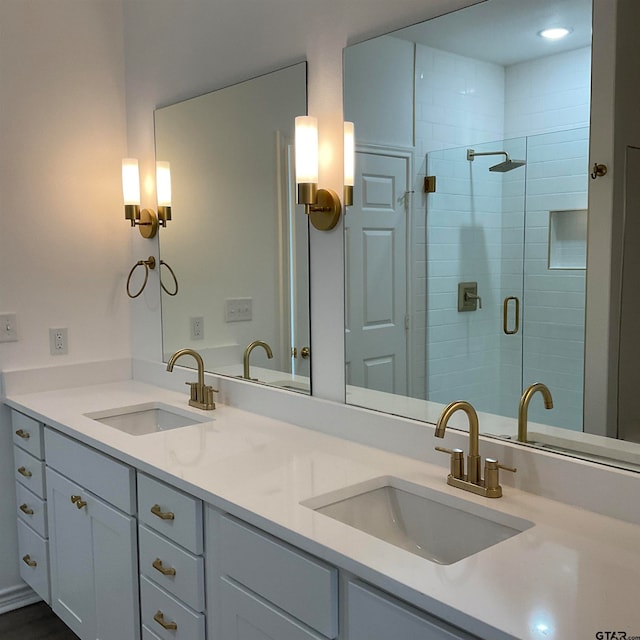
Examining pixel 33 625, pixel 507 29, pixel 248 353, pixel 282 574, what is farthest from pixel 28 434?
pixel 507 29

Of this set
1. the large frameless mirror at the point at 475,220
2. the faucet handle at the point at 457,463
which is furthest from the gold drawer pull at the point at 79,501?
the faucet handle at the point at 457,463

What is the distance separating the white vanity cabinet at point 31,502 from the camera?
2.61m

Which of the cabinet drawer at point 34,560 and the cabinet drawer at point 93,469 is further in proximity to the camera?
the cabinet drawer at point 34,560

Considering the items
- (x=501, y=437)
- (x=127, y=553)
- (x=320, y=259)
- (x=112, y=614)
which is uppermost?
(x=320, y=259)

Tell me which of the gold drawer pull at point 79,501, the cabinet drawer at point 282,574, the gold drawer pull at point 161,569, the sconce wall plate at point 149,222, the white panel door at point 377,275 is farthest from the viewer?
the sconce wall plate at point 149,222

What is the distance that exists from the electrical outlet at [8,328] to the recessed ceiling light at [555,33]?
222 centimetres

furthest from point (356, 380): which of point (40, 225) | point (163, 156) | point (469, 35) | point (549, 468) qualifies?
point (40, 225)

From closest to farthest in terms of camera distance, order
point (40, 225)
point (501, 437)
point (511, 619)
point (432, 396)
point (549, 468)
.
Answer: point (511, 619) < point (549, 468) < point (501, 437) < point (432, 396) < point (40, 225)

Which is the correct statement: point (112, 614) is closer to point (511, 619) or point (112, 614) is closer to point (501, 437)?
point (501, 437)

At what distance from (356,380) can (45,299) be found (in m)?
1.50

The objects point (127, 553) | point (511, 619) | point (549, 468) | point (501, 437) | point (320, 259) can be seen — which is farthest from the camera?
point (320, 259)

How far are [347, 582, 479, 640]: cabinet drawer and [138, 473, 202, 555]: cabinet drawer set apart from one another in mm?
552

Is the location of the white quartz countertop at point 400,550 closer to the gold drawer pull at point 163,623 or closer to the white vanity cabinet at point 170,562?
the white vanity cabinet at point 170,562

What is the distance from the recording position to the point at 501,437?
1.74m
